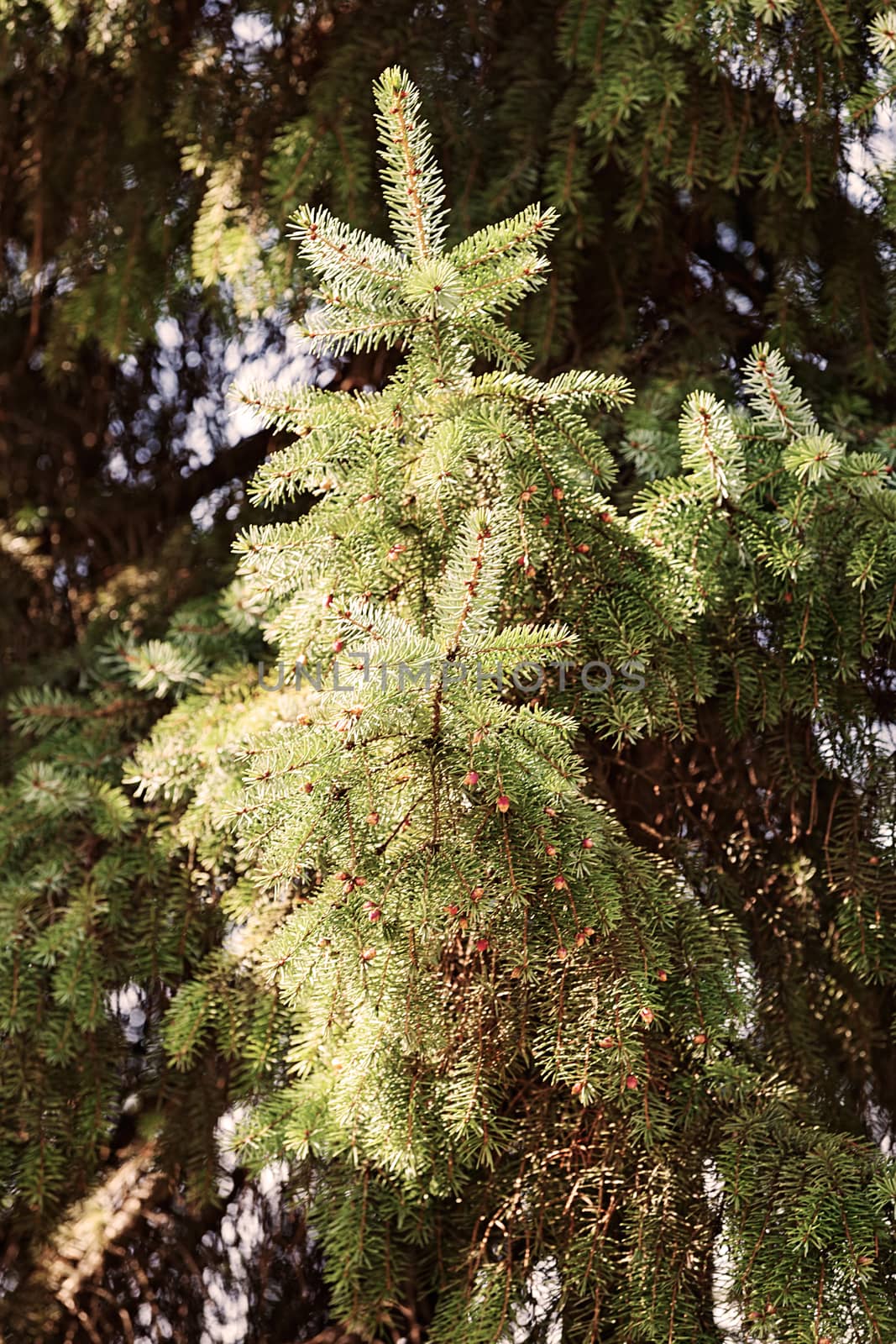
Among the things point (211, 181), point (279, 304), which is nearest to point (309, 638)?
point (279, 304)

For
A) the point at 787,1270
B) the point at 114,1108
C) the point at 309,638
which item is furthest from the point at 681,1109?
the point at 114,1108

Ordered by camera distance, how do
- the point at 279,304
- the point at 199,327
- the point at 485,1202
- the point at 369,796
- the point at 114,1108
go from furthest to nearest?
1. the point at 199,327
2. the point at 279,304
3. the point at 114,1108
4. the point at 485,1202
5. the point at 369,796

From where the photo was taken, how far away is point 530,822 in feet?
3.53

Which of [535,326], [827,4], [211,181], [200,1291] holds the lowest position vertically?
[200,1291]

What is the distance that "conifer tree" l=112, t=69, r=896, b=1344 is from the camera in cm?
108

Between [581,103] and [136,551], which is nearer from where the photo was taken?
[581,103]

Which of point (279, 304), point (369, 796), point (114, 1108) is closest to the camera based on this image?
point (369, 796)

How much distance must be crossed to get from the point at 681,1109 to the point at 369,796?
0.59m

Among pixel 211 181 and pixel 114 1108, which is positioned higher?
pixel 211 181

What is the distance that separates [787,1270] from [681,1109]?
21cm

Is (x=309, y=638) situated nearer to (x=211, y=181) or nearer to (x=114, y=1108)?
(x=114, y=1108)

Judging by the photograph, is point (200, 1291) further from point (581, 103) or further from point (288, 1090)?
point (581, 103)

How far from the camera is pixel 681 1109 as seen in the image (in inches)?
51.9

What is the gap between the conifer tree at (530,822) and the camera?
3.53 ft
